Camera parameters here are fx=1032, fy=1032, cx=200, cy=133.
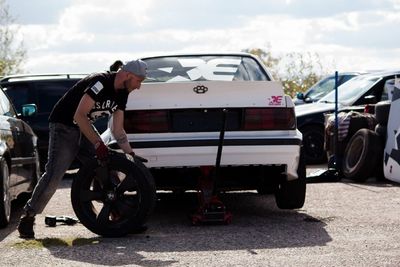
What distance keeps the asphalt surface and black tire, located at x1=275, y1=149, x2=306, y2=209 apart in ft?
0.43

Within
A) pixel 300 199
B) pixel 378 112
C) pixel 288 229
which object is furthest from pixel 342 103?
pixel 288 229

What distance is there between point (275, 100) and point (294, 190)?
1027mm

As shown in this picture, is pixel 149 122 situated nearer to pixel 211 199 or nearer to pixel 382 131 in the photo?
pixel 211 199

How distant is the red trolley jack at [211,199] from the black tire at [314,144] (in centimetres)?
710

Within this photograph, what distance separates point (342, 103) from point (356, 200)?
5.54 meters

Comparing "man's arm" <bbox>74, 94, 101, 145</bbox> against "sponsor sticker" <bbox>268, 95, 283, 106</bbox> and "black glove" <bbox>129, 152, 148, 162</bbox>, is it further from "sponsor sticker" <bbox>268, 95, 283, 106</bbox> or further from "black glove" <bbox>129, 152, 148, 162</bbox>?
"sponsor sticker" <bbox>268, 95, 283, 106</bbox>

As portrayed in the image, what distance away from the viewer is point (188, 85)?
9.29m

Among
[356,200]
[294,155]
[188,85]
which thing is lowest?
[356,200]

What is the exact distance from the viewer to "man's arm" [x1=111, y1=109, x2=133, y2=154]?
348 inches

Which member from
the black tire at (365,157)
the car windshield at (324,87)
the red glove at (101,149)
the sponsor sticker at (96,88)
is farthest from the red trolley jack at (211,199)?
the car windshield at (324,87)

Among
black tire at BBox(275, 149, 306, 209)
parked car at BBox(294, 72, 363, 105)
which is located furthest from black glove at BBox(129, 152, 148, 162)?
parked car at BBox(294, 72, 363, 105)

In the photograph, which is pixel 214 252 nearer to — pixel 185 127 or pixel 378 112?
pixel 185 127

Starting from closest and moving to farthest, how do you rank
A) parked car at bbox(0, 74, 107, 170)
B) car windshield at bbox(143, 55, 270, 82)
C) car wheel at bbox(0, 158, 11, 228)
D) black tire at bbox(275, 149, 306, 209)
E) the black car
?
car wheel at bbox(0, 158, 11, 228), black tire at bbox(275, 149, 306, 209), car windshield at bbox(143, 55, 270, 82), parked car at bbox(0, 74, 107, 170), the black car

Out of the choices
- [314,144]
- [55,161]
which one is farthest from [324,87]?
[55,161]
